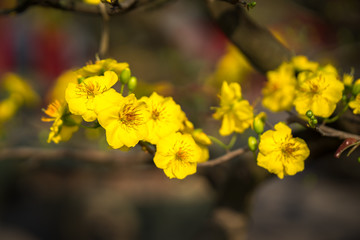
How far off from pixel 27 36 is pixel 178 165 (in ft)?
25.3

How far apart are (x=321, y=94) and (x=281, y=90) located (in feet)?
0.39

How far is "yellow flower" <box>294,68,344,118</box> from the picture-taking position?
69 centimetres

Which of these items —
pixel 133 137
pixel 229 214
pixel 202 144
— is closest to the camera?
pixel 133 137

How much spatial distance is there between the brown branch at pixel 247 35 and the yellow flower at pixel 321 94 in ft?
0.82

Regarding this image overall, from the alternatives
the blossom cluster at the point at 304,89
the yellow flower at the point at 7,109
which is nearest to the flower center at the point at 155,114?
the blossom cluster at the point at 304,89

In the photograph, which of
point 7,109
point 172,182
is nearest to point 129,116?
point 7,109

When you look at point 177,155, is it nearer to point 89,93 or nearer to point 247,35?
point 89,93

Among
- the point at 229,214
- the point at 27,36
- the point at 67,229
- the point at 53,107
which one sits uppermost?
the point at 53,107

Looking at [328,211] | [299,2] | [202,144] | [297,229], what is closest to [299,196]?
[328,211]

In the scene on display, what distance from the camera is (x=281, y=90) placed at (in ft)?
2.62

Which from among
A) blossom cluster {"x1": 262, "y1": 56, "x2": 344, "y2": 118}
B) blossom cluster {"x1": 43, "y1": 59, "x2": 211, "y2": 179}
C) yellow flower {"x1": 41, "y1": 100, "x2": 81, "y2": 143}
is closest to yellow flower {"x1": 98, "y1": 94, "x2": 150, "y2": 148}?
Answer: blossom cluster {"x1": 43, "y1": 59, "x2": 211, "y2": 179}

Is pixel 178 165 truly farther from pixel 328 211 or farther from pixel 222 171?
pixel 328 211

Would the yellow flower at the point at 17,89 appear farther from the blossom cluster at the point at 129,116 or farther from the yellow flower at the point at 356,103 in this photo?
the yellow flower at the point at 356,103

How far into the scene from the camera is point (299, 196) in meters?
3.65
